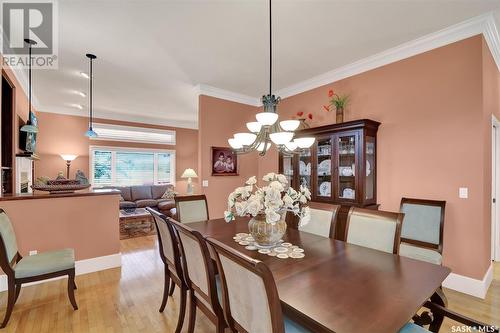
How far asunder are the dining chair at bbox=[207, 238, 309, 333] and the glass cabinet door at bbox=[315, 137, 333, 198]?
2326 millimetres

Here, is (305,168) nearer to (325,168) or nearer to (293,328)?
(325,168)

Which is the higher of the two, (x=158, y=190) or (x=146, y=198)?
(x=158, y=190)

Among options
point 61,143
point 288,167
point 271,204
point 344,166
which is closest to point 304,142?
point 271,204

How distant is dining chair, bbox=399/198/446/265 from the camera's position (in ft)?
7.95

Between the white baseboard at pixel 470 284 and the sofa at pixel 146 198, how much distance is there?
5.24 meters

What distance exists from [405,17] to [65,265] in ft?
13.6

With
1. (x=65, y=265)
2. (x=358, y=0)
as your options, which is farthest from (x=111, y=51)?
(x=358, y=0)

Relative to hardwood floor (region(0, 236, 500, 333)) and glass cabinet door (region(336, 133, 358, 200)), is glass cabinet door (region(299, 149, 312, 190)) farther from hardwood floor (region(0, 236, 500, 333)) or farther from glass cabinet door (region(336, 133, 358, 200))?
hardwood floor (region(0, 236, 500, 333))

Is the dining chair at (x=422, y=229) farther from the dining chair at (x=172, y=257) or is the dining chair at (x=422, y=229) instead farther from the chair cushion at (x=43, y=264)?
the chair cushion at (x=43, y=264)

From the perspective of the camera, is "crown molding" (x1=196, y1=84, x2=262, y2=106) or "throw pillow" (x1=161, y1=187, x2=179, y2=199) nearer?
"crown molding" (x1=196, y1=84, x2=262, y2=106)

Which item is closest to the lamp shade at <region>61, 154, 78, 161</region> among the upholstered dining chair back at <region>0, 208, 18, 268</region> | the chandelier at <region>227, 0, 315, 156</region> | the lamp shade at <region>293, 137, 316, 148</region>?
the upholstered dining chair back at <region>0, 208, 18, 268</region>

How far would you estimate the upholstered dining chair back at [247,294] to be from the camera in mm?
971

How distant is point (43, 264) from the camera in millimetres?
2234

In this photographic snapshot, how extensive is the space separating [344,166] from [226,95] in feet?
8.27
